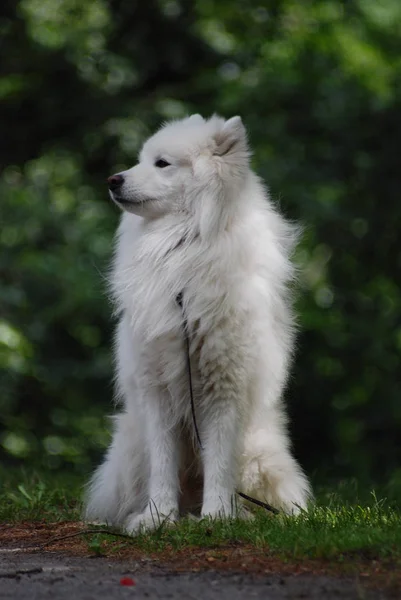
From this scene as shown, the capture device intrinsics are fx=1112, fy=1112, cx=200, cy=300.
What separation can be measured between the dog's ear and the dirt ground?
2.05 meters

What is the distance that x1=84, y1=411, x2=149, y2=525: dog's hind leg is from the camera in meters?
5.88

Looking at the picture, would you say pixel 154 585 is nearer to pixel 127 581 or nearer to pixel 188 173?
pixel 127 581

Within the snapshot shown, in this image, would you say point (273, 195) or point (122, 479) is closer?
point (122, 479)

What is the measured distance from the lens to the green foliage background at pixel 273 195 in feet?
34.9

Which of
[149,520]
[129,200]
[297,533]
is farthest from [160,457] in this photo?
[129,200]

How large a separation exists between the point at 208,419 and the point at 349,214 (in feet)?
19.3

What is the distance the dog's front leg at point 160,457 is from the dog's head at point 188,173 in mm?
980

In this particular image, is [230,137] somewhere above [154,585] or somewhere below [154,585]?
above

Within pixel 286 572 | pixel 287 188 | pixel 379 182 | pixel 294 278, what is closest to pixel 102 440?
pixel 287 188

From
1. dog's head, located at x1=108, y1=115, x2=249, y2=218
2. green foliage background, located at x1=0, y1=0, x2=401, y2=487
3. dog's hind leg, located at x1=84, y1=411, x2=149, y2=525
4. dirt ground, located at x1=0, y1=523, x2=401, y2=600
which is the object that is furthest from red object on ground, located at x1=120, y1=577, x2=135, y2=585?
green foliage background, located at x1=0, y1=0, x2=401, y2=487

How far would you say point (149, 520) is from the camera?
5.48m

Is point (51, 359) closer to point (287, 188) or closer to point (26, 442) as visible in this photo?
point (26, 442)

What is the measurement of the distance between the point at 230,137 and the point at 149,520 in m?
1.97

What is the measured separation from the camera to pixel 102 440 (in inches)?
423
